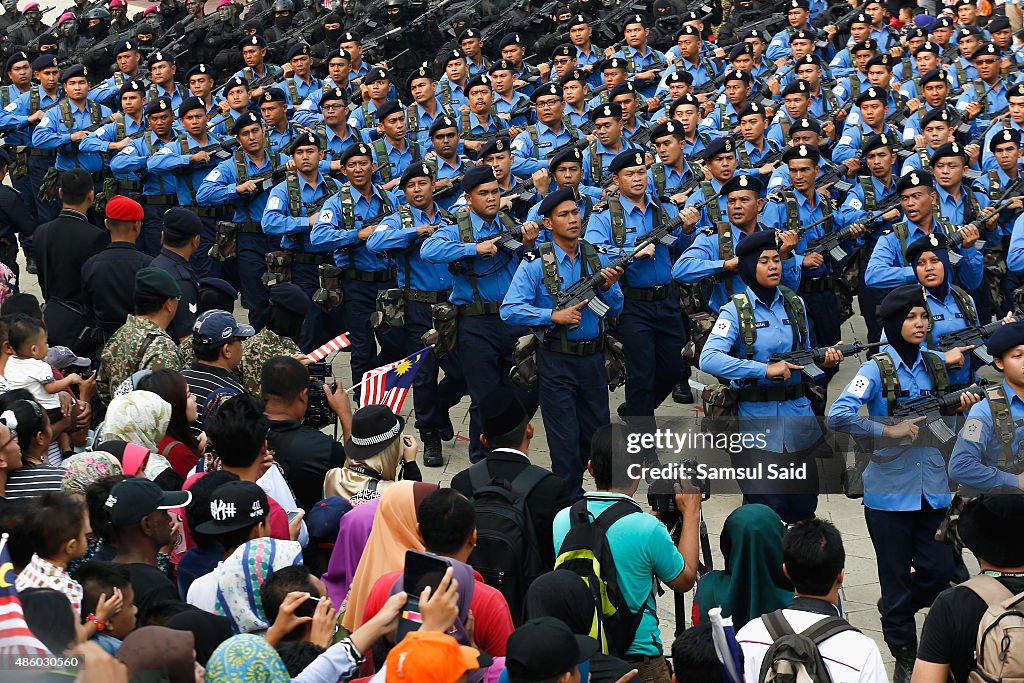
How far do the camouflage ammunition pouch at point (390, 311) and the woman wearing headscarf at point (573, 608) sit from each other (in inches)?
235

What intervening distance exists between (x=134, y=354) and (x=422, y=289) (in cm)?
337

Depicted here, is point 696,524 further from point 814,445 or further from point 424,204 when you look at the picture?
point 424,204

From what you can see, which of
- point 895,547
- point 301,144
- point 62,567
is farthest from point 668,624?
point 301,144

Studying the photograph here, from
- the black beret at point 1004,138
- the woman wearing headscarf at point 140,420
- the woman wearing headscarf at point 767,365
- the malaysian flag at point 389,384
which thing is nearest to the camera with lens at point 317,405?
the malaysian flag at point 389,384

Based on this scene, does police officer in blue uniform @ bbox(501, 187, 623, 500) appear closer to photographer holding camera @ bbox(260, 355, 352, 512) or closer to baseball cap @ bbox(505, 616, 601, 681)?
photographer holding camera @ bbox(260, 355, 352, 512)

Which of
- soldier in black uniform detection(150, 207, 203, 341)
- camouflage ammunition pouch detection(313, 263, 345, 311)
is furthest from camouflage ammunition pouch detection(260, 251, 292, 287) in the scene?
soldier in black uniform detection(150, 207, 203, 341)

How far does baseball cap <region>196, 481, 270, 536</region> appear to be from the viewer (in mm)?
5574

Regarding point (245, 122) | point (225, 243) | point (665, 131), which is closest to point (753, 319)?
point (665, 131)

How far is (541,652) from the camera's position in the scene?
4.50 metres

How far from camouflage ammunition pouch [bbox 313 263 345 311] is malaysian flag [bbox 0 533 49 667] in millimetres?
6943

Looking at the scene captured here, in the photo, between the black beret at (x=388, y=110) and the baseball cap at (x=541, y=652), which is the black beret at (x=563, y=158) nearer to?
the black beret at (x=388, y=110)

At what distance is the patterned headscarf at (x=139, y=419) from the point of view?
672cm

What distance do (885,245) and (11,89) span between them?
10672 mm

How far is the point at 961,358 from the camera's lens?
8031 millimetres
